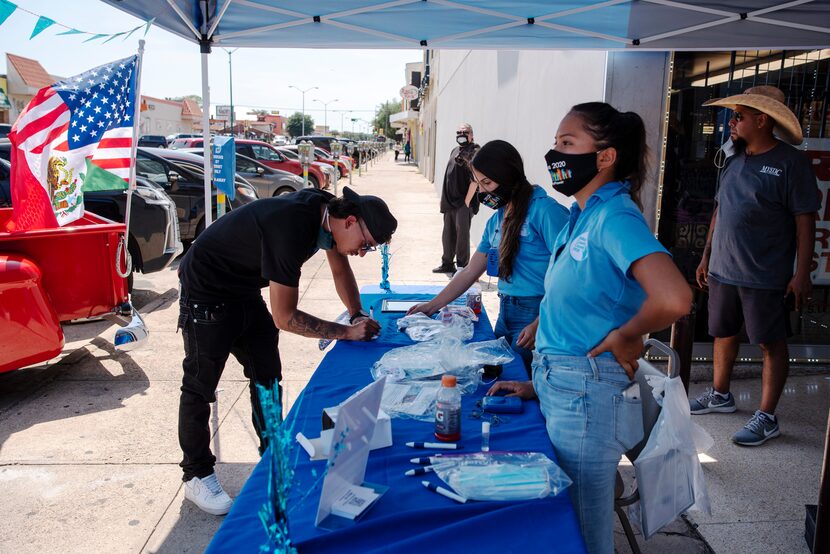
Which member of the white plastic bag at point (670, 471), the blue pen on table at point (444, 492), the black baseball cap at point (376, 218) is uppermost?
the black baseball cap at point (376, 218)

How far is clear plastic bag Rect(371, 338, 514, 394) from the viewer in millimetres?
2389

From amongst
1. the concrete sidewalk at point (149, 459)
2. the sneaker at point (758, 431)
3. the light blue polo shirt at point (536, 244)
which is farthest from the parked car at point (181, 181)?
the sneaker at point (758, 431)

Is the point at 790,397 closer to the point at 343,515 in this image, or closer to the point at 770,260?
the point at 770,260

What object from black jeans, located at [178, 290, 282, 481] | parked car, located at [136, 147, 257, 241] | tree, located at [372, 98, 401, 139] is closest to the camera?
black jeans, located at [178, 290, 282, 481]

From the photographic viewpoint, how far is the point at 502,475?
1619mm

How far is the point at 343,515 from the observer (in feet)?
4.74

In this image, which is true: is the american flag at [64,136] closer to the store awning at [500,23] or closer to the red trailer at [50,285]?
the red trailer at [50,285]

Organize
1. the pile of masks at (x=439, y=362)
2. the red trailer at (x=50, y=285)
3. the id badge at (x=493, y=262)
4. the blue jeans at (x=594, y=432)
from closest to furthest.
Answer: the blue jeans at (x=594, y=432)
the pile of masks at (x=439, y=362)
the id badge at (x=493, y=262)
the red trailer at (x=50, y=285)

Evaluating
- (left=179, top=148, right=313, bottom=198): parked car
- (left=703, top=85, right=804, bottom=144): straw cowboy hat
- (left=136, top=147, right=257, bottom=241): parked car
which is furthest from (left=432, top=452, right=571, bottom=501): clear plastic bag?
Answer: (left=179, top=148, right=313, bottom=198): parked car

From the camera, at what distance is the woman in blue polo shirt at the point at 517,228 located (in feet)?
9.37

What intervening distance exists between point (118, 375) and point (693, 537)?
4099 millimetres

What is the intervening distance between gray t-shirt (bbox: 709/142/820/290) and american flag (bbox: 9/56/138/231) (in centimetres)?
415

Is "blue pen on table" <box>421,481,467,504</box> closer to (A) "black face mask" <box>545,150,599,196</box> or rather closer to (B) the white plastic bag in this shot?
(B) the white plastic bag

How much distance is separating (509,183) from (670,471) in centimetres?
144
